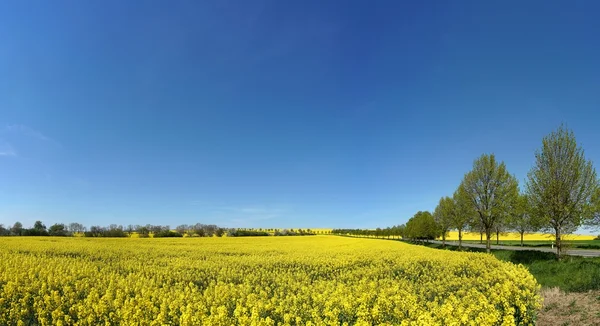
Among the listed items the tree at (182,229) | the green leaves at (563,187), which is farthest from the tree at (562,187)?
the tree at (182,229)

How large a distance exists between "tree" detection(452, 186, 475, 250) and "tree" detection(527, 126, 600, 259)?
13012mm

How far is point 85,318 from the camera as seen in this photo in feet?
26.3

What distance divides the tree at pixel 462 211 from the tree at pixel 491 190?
1.82m

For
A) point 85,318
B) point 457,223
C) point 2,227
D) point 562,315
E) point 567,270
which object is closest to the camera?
point 85,318

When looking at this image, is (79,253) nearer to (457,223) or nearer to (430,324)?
(430,324)

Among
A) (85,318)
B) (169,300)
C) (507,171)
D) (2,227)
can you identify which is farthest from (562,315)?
(2,227)

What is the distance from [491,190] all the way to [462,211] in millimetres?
10665

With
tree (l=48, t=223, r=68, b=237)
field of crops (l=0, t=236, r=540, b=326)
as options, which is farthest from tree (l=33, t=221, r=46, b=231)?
field of crops (l=0, t=236, r=540, b=326)

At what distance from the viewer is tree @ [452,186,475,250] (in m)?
41.2

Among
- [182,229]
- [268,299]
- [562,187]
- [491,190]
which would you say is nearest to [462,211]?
[491,190]

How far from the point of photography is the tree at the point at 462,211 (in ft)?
135

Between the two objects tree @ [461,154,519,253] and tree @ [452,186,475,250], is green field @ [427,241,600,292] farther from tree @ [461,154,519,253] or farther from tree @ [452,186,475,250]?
tree @ [452,186,475,250]

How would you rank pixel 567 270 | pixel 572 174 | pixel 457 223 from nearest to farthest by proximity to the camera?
pixel 567 270 → pixel 572 174 → pixel 457 223

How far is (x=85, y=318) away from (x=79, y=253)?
70.0 ft
